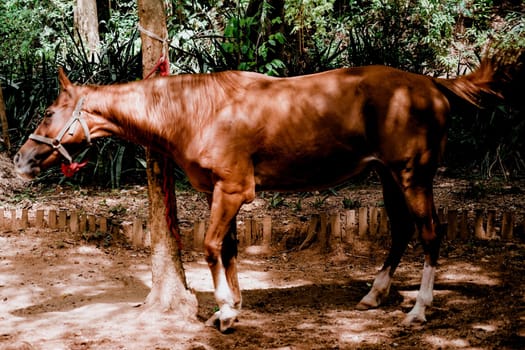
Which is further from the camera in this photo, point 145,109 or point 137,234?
point 137,234

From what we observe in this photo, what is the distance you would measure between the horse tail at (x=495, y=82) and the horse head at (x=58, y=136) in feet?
9.55

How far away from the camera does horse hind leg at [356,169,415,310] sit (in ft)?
17.6

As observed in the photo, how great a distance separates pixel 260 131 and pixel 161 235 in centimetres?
121

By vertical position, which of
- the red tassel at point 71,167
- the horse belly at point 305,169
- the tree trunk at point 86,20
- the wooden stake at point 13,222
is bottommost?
the wooden stake at point 13,222

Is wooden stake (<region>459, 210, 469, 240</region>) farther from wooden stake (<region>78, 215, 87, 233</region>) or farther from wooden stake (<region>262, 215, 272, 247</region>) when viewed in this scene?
wooden stake (<region>78, 215, 87, 233</region>)

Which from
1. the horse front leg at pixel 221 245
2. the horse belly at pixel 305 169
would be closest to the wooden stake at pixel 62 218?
the horse front leg at pixel 221 245

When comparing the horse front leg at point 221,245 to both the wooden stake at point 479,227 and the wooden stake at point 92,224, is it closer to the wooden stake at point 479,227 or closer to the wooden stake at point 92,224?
the wooden stake at point 92,224

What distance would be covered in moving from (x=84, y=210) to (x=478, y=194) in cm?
529

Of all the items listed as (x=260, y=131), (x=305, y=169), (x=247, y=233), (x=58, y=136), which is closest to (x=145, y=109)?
(x=58, y=136)

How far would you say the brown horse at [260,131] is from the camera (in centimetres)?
→ 471

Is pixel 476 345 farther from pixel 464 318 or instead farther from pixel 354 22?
pixel 354 22

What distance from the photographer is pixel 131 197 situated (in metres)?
8.79

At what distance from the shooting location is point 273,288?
601cm

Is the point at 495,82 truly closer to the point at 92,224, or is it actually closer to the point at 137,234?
the point at 137,234
